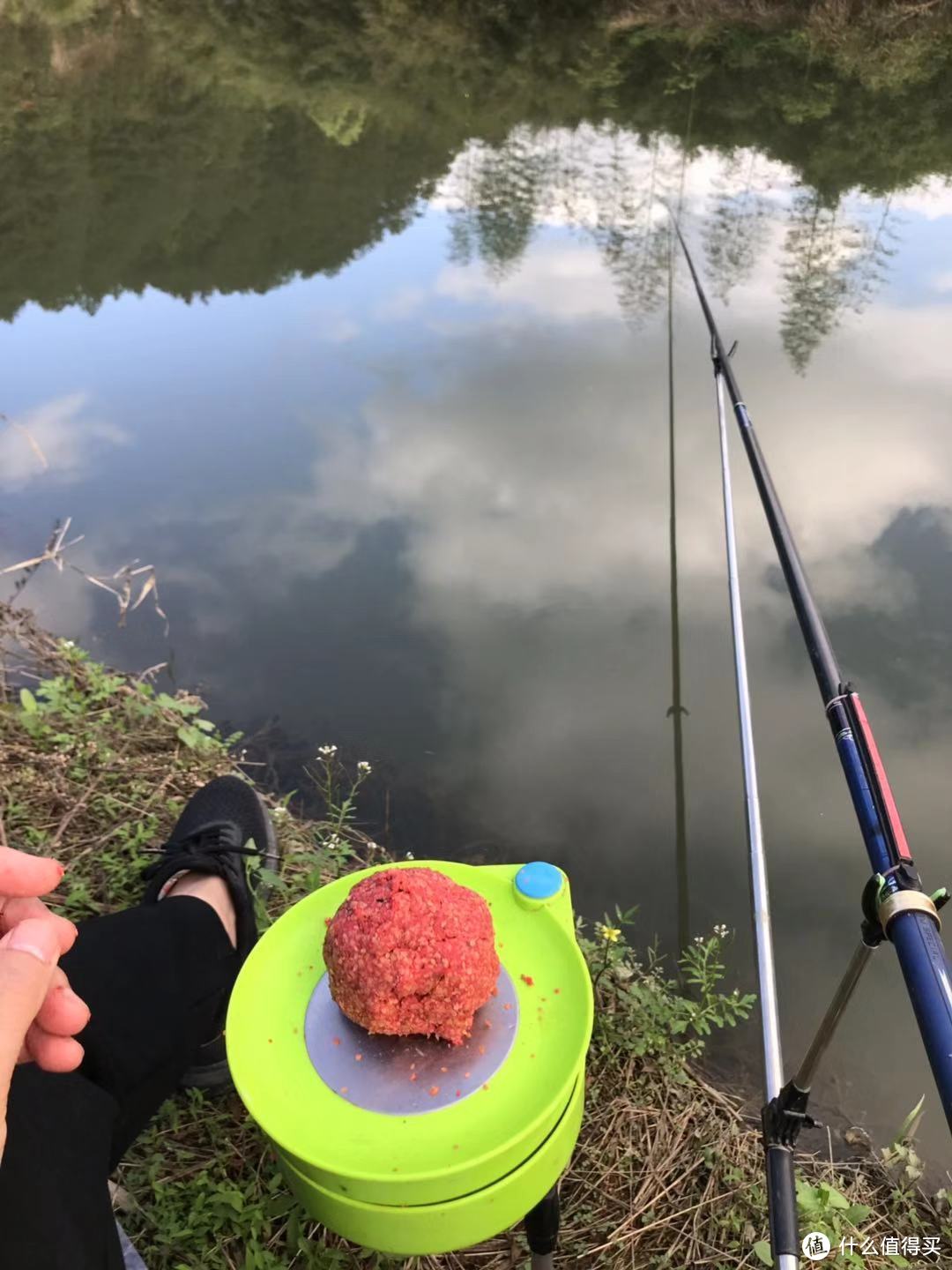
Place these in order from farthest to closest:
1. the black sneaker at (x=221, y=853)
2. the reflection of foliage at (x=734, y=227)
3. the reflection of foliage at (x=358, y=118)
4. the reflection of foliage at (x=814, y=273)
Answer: the reflection of foliage at (x=358, y=118), the reflection of foliage at (x=734, y=227), the reflection of foliage at (x=814, y=273), the black sneaker at (x=221, y=853)

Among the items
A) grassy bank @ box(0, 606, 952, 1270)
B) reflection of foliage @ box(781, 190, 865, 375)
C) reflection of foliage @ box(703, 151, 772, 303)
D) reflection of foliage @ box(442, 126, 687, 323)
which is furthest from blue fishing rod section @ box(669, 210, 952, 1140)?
reflection of foliage @ box(703, 151, 772, 303)

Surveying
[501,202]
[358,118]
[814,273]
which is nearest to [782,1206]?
[814,273]

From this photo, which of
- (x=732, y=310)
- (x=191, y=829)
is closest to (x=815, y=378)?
(x=732, y=310)

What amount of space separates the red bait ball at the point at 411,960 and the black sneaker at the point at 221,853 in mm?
624

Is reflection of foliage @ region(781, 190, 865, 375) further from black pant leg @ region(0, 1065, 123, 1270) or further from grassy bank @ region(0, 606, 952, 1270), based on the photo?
black pant leg @ region(0, 1065, 123, 1270)

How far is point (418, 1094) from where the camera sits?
1.04 m

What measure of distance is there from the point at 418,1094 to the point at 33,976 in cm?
49

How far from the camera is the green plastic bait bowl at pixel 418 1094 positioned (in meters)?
0.97

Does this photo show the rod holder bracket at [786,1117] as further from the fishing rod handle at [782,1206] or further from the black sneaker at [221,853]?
the black sneaker at [221,853]

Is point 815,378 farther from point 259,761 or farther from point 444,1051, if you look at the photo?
point 444,1051

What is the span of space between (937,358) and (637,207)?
120 inches

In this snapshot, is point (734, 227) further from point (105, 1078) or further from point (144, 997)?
point (105, 1078)

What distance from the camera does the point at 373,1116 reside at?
1012 millimetres

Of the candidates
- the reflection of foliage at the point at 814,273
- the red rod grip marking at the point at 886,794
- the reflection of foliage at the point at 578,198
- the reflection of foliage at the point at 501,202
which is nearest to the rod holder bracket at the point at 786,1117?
the red rod grip marking at the point at 886,794
